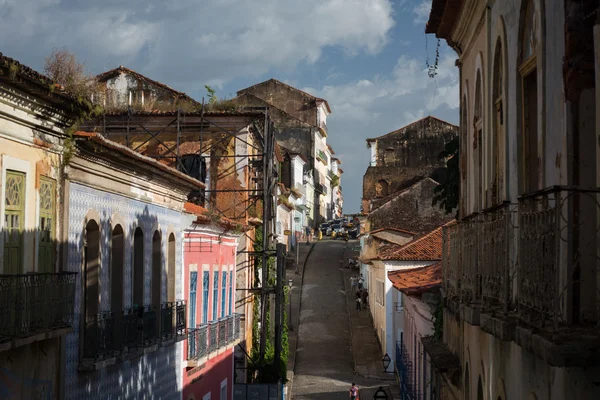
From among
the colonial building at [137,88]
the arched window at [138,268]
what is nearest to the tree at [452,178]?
the arched window at [138,268]

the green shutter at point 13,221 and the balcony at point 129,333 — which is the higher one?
the green shutter at point 13,221

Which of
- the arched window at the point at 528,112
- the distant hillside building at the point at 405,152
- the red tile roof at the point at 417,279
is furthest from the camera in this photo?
the distant hillside building at the point at 405,152

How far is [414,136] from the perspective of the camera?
195 feet

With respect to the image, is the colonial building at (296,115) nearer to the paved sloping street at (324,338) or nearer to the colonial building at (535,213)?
the paved sloping street at (324,338)

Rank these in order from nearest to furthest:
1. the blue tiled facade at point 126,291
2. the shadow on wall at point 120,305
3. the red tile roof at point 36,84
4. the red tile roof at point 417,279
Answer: the red tile roof at point 36,84 → the blue tiled facade at point 126,291 → the shadow on wall at point 120,305 → the red tile roof at point 417,279

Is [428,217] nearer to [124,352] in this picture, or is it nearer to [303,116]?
[303,116]

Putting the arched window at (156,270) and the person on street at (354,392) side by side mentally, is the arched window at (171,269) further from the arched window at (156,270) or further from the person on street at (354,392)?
the person on street at (354,392)

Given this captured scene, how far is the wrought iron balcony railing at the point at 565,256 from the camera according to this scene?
5.83 metres

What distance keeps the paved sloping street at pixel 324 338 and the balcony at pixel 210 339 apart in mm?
8415

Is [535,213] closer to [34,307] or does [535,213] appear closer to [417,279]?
[34,307]

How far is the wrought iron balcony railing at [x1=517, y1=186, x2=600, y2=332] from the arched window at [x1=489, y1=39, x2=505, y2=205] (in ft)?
12.1

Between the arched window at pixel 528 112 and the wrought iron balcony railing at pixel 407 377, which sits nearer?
the arched window at pixel 528 112

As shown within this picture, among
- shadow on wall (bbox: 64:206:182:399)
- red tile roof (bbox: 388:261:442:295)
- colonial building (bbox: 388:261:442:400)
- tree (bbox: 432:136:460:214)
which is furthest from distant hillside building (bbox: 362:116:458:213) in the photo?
tree (bbox: 432:136:460:214)

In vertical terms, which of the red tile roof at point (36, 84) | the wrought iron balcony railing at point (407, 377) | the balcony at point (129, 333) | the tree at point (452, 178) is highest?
the red tile roof at point (36, 84)
